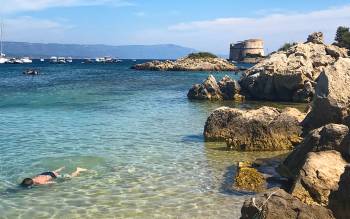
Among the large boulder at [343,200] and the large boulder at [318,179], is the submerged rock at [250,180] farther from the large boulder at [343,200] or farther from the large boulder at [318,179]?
the large boulder at [343,200]

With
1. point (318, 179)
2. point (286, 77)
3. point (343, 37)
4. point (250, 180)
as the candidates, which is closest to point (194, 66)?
point (343, 37)

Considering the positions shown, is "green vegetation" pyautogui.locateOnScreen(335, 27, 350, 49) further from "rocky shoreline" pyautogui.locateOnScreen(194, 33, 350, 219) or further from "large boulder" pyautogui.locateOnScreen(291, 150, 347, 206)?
"large boulder" pyautogui.locateOnScreen(291, 150, 347, 206)

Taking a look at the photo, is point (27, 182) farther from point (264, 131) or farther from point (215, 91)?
point (215, 91)

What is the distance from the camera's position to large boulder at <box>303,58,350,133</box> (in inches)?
737

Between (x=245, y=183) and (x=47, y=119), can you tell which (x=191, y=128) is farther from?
(x=245, y=183)

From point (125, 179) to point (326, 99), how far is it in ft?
28.2

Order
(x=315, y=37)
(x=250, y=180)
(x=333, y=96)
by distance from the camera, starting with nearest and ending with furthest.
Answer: (x=250, y=180) → (x=333, y=96) → (x=315, y=37)

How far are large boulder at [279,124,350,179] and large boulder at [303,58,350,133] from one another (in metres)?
3.51

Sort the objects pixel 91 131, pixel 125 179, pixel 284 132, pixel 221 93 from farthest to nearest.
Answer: pixel 221 93
pixel 91 131
pixel 284 132
pixel 125 179

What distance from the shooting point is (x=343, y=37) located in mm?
121750

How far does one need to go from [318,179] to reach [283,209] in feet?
11.2

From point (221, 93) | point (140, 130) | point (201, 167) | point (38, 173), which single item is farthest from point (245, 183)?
point (221, 93)

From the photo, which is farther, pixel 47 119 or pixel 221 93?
pixel 221 93

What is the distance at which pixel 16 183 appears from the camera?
17.1 metres
